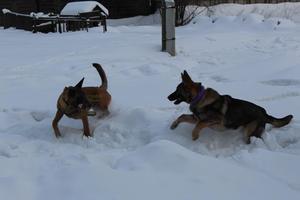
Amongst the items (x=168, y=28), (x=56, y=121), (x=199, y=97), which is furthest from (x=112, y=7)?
(x=199, y=97)

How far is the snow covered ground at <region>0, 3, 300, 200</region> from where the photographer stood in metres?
4.12

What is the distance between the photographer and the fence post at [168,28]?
11906 mm

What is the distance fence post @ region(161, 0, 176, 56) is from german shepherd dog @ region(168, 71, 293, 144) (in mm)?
6031

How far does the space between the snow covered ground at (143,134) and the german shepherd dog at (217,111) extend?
16 centimetres

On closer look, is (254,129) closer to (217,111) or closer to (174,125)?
(217,111)

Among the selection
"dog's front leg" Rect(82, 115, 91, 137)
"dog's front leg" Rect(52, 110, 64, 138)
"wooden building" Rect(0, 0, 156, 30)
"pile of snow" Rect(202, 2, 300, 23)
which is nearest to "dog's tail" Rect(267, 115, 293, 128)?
"dog's front leg" Rect(82, 115, 91, 137)

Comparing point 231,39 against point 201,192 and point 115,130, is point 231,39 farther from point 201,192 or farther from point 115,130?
point 201,192

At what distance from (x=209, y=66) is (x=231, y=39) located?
4409 millimetres

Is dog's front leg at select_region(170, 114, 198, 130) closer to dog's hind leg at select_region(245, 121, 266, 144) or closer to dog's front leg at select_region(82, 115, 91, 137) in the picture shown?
dog's hind leg at select_region(245, 121, 266, 144)

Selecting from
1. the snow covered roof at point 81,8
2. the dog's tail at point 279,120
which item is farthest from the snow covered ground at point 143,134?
the snow covered roof at point 81,8

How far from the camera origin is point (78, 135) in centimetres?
625

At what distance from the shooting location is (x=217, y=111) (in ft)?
19.3

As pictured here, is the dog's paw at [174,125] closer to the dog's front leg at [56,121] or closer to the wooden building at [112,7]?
the dog's front leg at [56,121]

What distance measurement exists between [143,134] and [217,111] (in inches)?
39.9
